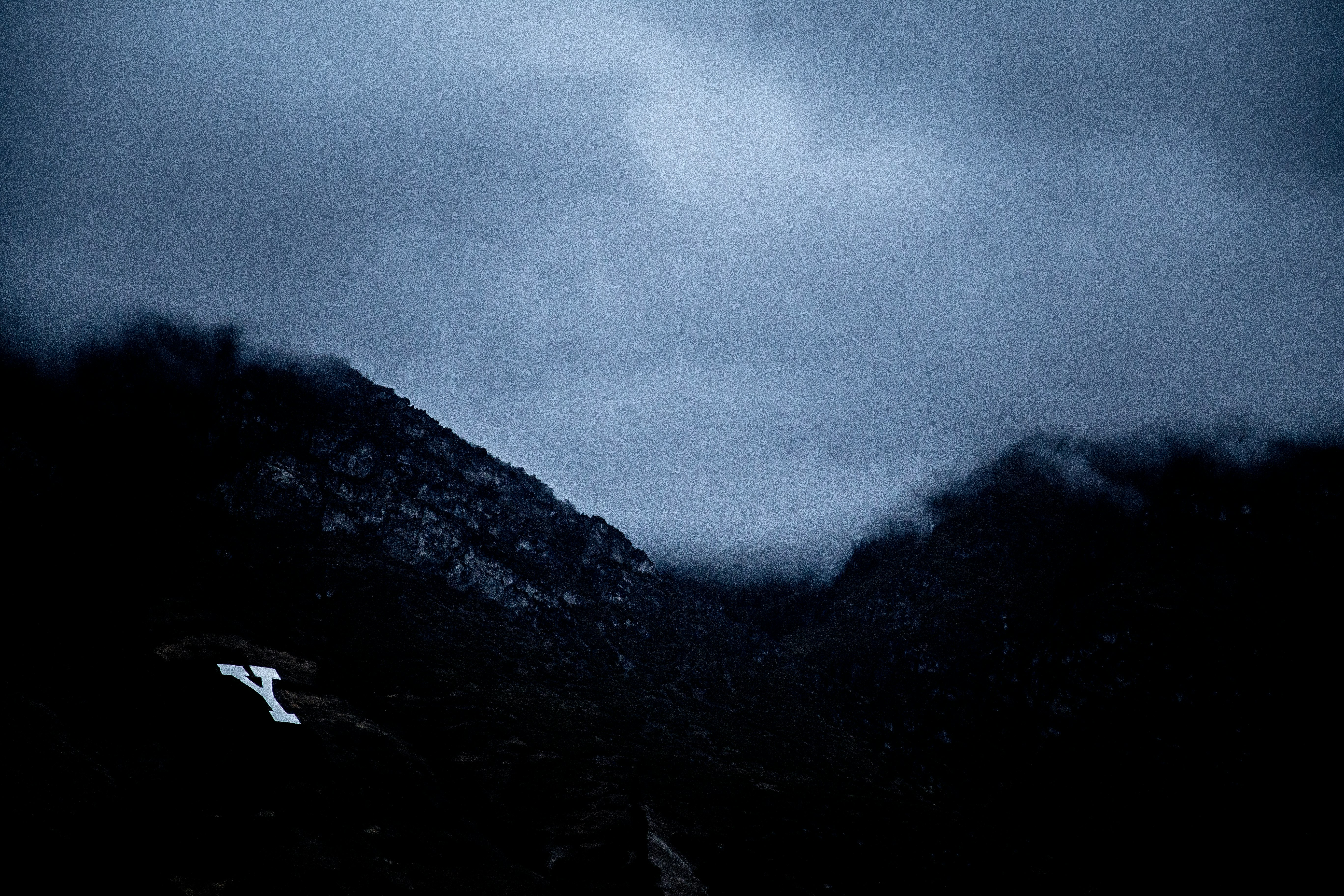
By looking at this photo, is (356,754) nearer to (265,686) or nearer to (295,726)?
(295,726)

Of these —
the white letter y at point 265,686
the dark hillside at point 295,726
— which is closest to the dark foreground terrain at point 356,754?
the dark hillside at point 295,726

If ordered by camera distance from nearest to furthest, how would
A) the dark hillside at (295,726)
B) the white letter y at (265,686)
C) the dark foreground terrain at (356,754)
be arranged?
the dark hillside at (295,726) → the dark foreground terrain at (356,754) → the white letter y at (265,686)

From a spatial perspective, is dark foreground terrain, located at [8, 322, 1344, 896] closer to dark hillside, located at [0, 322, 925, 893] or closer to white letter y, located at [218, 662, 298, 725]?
dark hillside, located at [0, 322, 925, 893]

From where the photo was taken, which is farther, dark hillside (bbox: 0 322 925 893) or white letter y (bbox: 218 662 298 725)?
white letter y (bbox: 218 662 298 725)

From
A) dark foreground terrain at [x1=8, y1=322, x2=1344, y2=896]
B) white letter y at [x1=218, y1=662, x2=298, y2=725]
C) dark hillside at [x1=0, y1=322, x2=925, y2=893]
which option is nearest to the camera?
dark hillside at [x1=0, y1=322, x2=925, y2=893]

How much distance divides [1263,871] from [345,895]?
200m

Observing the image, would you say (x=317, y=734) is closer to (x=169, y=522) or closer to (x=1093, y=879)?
(x=169, y=522)

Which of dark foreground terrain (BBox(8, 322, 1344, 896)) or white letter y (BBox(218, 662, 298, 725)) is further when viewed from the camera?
white letter y (BBox(218, 662, 298, 725))

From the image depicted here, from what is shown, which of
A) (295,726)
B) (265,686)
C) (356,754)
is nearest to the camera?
(295,726)

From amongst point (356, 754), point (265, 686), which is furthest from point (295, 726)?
point (356, 754)

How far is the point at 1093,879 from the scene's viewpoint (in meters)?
154

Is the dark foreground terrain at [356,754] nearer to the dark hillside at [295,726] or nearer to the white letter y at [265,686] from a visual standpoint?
the dark hillside at [295,726]

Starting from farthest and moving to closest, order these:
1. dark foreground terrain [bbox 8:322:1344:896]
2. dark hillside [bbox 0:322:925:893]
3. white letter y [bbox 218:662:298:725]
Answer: white letter y [bbox 218:662:298:725]
dark foreground terrain [bbox 8:322:1344:896]
dark hillside [bbox 0:322:925:893]

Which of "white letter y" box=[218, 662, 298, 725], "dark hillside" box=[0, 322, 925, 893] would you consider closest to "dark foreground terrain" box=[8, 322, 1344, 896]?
"dark hillside" box=[0, 322, 925, 893]
